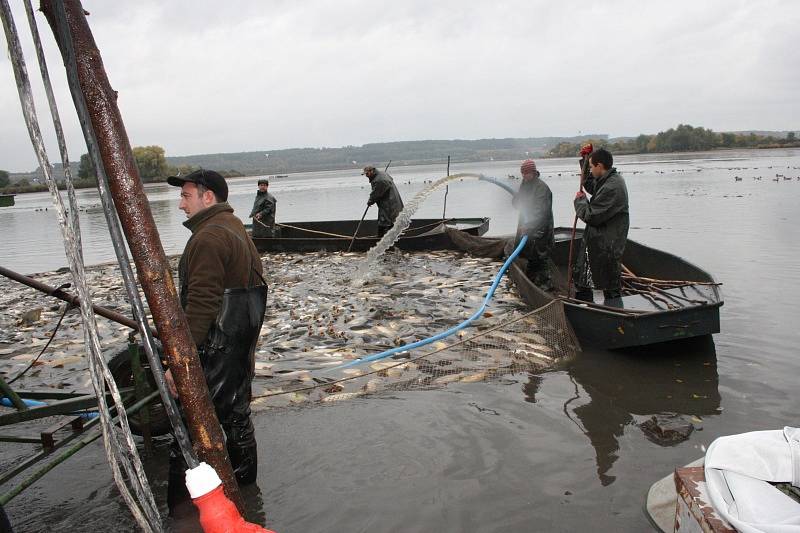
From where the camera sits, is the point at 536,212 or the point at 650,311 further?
the point at 536,212

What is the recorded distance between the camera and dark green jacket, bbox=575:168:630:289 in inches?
323

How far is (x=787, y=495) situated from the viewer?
8.36 ft

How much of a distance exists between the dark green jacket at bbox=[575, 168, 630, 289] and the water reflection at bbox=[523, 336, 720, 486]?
4.36 ft

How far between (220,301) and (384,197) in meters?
13.2

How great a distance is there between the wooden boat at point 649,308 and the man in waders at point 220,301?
4848 mm

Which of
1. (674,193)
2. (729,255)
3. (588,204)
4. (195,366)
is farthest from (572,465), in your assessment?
(674,193)

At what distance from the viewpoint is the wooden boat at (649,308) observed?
6.96 m

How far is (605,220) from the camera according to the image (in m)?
8.36

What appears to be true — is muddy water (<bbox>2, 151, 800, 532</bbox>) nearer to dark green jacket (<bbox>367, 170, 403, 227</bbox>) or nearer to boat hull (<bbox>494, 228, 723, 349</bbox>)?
boat hull (<bbox>494, 228, 723, 349</bbox>)

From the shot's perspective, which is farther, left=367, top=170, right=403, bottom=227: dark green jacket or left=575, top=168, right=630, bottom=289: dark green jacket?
left=367, top=170, right=403, bottom=227: dark green jacket

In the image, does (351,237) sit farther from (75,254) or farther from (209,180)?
(75,254)

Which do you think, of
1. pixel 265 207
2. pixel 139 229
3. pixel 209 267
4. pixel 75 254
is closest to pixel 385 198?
pixel 265 207

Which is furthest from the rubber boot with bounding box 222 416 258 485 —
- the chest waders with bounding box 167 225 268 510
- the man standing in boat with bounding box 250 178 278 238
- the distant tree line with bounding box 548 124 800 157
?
the distant tree line with bounding box 548 124 800 157

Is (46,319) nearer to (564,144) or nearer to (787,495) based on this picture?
(787,495)
